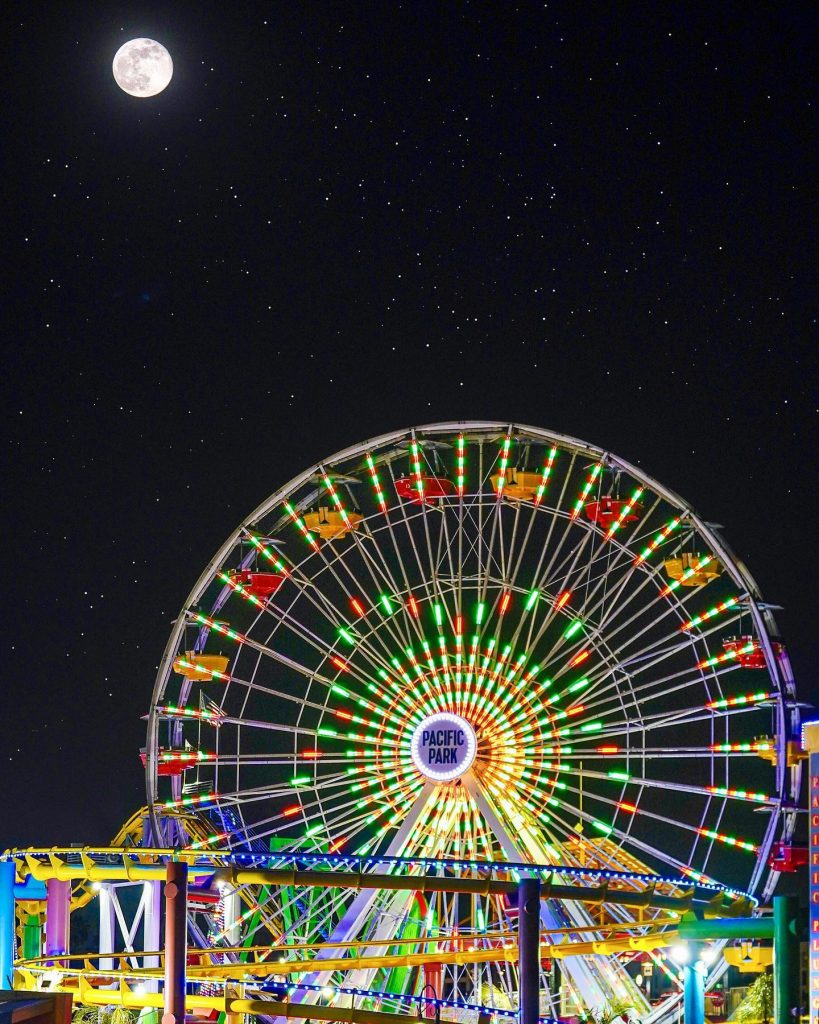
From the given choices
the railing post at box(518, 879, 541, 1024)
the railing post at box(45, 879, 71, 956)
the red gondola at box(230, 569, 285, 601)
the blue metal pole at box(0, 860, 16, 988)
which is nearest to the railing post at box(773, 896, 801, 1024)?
the railing post at box(518, 879, 541, 1024)

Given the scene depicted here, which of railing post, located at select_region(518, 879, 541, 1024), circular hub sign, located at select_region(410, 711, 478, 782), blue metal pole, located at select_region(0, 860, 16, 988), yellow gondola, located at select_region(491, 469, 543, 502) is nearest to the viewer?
railing post, located at select_region(518, 879, 541, 1024)

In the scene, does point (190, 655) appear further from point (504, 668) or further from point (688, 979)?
point (688, 979)

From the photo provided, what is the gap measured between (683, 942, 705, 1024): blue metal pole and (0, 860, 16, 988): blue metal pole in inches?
325

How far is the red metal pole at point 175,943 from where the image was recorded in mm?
16297

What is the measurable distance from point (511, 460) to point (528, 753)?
501cm

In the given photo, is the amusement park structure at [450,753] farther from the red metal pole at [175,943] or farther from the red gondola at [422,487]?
the red metal pole at [175,943]

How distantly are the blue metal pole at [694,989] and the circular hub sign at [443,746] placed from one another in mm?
6409

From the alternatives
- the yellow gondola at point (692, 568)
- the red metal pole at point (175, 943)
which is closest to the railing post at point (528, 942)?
the red metal pole at point (175, 943)

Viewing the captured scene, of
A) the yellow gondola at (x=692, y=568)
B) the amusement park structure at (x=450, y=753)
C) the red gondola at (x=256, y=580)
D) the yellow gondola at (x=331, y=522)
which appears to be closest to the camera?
the amusement park structure at (x=450, y=753)

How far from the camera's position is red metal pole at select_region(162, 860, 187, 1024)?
16297mm

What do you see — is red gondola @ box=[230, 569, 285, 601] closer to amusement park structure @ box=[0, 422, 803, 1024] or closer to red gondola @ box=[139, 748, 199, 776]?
amusement park structure @ box=[0, 422, 803, 1024]

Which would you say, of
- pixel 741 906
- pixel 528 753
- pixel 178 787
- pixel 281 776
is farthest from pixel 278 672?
pixel 741 906

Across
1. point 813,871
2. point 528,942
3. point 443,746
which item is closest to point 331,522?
point 443,746

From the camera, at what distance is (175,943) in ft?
53.8
